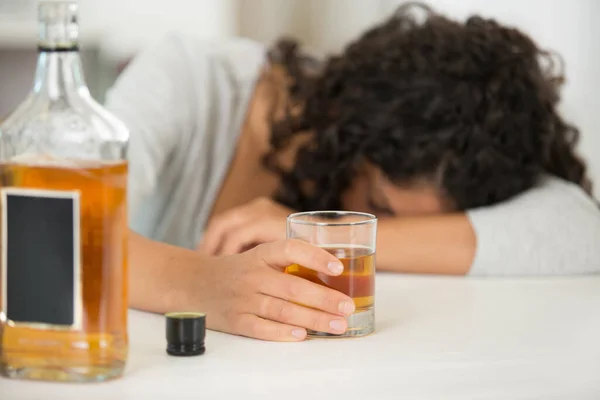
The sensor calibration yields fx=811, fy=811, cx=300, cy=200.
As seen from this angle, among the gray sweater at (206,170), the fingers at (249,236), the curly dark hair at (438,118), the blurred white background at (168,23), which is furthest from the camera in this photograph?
the blurred white background at (168,23)

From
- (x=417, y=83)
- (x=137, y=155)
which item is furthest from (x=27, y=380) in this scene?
(x=417, y=83)

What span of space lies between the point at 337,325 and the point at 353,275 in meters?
0.05

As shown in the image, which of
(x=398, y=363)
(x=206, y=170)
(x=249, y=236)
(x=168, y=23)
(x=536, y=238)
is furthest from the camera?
(x=168, y=23)

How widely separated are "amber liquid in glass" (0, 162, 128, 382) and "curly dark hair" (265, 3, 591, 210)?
0.80m

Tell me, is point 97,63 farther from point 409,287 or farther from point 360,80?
point 409,287

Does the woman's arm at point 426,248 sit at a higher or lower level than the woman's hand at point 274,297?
lower

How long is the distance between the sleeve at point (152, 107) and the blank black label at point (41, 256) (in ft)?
2.29

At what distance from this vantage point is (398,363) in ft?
2.48

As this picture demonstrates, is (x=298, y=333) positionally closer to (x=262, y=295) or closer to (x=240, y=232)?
(x=262, y=295)

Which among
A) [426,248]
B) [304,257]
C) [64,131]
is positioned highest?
[64,131]

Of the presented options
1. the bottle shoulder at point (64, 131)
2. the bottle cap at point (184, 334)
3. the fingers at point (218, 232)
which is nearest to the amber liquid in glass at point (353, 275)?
the bottle cap at point (184, 334)

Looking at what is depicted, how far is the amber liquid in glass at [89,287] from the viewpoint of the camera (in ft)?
2.14

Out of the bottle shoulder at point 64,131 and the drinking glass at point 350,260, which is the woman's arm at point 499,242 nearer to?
the drinking glass at point 350,260

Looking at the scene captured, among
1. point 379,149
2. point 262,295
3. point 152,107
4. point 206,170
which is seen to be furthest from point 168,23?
point 262,295
